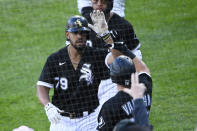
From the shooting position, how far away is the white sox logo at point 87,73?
5844 millimetres

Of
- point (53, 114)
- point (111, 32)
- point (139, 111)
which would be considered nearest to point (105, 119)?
point (139, 111)

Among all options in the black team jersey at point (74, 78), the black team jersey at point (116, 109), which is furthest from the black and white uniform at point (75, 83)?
the black team jersey at point (116, 109)

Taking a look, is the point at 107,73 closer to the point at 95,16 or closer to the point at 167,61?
the point at 95,16

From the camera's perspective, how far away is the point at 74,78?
584 centimetres

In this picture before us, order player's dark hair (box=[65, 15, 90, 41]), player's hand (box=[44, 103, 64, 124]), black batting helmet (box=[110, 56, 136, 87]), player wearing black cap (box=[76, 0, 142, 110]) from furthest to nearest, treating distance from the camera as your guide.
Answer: player wearing black cap (box=[76, 0, 142, 110]) → player's dark hair (box=[65, 15, 90, 41]) → player's hand (box=[44, 103, 64, 124]) → black batting helmet (box=[110, 56, 136, 87])

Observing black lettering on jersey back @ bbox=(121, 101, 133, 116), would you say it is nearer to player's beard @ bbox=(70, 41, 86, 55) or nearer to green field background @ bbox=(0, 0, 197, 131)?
player's beard @ bbox=(70, 41, 86, 55)

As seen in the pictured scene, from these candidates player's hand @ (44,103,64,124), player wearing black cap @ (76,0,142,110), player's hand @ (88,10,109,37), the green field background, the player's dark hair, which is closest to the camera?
player's hand @ (44,103,64,124)

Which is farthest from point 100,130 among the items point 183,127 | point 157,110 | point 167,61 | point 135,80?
point 167,61

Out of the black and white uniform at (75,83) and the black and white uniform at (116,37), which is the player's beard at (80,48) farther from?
the black and white uniform at (116,37)

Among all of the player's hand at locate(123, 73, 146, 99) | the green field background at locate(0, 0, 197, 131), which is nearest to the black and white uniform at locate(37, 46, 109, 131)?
the player's hand at locate(123, 73, 146, 99)

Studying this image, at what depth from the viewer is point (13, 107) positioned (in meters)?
8.55

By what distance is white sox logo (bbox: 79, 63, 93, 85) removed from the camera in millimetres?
5844

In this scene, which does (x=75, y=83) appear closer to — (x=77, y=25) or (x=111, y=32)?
(x=77, y=25)

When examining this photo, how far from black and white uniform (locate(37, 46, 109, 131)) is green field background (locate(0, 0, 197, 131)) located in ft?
6.44
